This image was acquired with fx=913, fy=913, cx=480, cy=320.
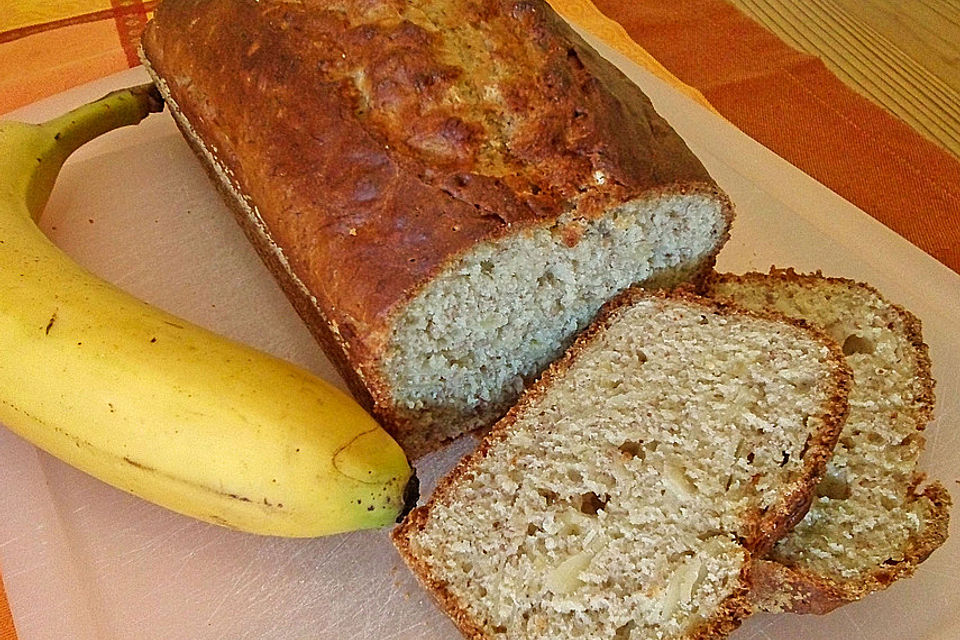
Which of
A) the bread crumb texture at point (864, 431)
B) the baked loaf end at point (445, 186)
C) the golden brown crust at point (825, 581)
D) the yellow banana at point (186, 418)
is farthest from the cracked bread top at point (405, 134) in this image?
the golden brown crust at point (825, 581)

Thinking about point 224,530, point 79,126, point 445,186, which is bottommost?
point 224,530

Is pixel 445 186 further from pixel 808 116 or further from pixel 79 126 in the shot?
pixel 808 116

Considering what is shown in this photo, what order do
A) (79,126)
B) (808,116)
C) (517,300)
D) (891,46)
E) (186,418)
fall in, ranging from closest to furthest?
(186,418) < (517,300) < (79,126) < (808,116) < (891,46)

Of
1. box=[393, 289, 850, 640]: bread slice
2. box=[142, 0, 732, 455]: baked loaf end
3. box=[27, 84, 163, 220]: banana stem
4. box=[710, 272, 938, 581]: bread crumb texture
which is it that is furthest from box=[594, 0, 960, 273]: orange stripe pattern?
box=[27, 84, 163, 220]: banana stem

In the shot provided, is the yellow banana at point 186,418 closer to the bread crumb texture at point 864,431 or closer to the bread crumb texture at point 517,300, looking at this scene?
the bread crumb texture at point 517,300

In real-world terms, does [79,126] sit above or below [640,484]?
above

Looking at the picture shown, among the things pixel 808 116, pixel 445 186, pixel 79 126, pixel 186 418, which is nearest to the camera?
pixel 186 418

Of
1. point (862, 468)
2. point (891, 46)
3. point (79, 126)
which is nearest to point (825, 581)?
point (862, 468)

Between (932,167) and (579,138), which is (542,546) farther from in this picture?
(932,167)

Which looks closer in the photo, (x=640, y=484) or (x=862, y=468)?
(x=640, y=484)

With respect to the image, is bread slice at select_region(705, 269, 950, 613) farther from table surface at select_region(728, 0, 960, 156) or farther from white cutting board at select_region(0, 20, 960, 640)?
table surface at select_region(728, 0, 960, 156)
